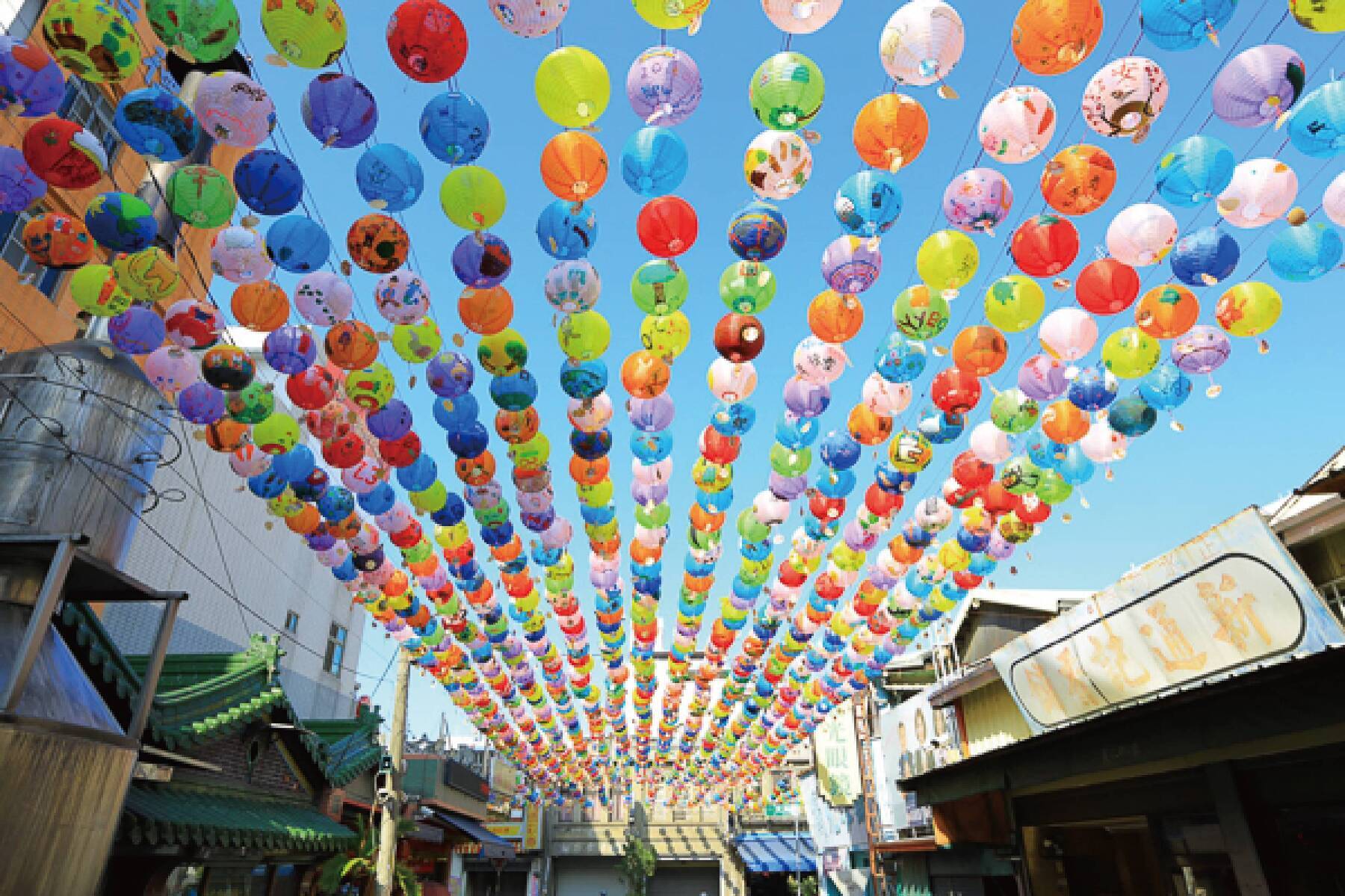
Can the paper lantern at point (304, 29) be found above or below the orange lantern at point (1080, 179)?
above

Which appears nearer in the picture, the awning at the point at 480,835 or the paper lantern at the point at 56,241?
the paper lantern at the point at 56,241

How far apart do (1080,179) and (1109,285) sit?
128 cm

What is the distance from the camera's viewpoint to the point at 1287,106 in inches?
192

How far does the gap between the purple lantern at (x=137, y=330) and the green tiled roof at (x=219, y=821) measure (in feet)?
13.7

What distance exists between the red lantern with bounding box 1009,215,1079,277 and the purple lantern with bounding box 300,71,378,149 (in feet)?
16.6

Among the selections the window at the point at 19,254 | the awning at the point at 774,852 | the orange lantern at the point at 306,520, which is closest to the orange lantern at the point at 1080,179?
the orange lantern at the point at 306,520

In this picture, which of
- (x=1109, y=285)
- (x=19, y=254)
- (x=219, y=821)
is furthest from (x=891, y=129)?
(x=19, y=254)

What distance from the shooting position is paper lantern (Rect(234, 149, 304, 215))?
525 centimetres

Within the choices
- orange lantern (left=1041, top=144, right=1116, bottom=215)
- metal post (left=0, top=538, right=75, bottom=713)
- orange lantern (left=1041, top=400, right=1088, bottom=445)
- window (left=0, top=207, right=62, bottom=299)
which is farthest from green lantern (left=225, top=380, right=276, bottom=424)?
orange lantern (left=1041, top=400, right=1088, bottom=445)

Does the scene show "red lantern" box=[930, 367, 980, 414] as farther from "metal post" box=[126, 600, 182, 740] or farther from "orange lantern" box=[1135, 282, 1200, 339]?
"metal post" box=[126, 600, 182, 740]

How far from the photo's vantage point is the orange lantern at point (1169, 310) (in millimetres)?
6344

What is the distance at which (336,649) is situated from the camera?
24.2 m

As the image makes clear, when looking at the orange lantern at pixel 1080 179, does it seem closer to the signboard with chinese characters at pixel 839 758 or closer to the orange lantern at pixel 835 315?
the orange lantern at pixel 835 315

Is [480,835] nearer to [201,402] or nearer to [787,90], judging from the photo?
[201,402]
